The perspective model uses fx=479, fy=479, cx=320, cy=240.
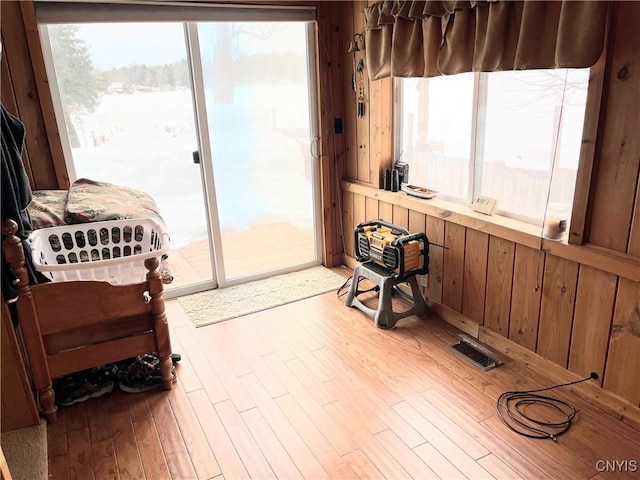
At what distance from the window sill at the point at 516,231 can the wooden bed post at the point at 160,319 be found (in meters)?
1.66

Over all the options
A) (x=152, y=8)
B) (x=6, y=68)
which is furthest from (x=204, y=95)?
(x=6, y=68)

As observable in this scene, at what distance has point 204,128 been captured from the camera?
10.8 feet

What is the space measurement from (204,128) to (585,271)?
8.12 ft

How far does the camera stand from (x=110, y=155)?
314 cm

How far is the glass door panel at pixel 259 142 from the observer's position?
3305 mm

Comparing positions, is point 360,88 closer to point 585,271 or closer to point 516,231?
point 516,231

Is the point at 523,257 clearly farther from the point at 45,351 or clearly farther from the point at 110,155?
the point at 110,155

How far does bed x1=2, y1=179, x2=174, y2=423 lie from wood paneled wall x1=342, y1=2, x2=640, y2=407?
5.61 feet

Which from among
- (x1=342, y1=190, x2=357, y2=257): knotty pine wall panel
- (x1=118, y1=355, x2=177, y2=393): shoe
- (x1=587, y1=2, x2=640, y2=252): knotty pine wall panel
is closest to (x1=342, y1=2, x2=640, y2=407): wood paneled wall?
(x1=587, y1=2, x2=640, y2=252): knotty pine wall panel

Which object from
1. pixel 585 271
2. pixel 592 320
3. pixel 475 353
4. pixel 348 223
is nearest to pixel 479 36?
pixel 585 271

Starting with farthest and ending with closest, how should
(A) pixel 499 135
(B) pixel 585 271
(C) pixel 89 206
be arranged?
(A) pixel 499 135
(C) pixel 89 206
(B) pixel 585 271

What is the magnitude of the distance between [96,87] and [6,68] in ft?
1.57

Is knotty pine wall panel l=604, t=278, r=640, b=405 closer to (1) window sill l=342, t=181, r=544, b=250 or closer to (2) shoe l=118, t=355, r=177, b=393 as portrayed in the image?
(1) window sill l=342, t=181, r=544, b=250

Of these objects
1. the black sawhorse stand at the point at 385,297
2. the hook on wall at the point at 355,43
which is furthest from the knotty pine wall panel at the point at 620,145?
the hook on wall at the point at 355,43
